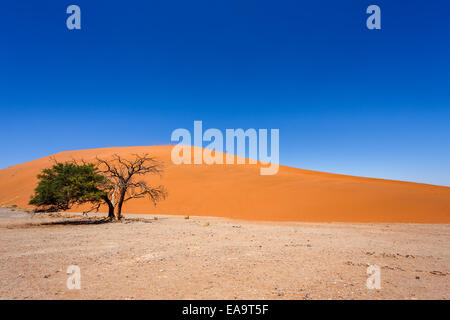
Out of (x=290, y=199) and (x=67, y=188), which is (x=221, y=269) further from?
(x=290, y=199)

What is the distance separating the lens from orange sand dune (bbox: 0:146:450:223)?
17.8 metres

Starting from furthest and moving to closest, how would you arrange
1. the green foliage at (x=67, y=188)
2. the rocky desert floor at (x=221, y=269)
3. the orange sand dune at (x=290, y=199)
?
the orange sand dune at (x=290, y=199)
the green foliage at (x=67, y=188)
the rocky desert floor at (x=221, y=269)

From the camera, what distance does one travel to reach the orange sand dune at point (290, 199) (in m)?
17.8

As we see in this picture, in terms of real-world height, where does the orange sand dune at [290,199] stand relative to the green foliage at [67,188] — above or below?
below

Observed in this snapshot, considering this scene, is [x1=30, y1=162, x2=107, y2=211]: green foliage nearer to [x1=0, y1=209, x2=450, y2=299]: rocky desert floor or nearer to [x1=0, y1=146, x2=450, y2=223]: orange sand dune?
[x1=0, y1=146, x2=450, y2=223]: orange sand dune

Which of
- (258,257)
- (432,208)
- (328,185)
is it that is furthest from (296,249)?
(328,185)

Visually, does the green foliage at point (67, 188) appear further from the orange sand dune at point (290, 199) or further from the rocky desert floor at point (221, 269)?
the rocky desert floor at point (221, 269)

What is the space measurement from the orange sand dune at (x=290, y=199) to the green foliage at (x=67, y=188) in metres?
3.51

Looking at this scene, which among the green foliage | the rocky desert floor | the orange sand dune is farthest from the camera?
the orange sand dune

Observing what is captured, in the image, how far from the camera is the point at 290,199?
23.1m

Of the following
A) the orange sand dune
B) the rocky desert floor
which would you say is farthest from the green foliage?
the rocky desert floor

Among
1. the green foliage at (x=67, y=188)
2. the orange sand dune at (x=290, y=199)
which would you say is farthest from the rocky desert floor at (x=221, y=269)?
the orange sand dune at (x=290, y=199)

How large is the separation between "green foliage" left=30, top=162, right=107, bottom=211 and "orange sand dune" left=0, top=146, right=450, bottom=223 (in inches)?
138
